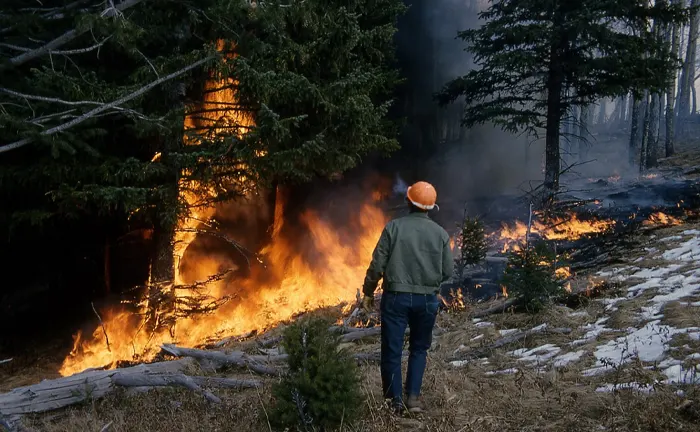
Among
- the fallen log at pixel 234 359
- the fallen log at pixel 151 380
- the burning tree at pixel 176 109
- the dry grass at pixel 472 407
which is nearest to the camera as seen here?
the dry grass at pixel 472 407

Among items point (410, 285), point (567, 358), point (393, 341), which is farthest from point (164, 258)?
point (567, 358)

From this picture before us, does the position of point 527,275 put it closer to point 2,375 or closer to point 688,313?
point 688,313

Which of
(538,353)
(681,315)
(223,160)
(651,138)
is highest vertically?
(651,138)

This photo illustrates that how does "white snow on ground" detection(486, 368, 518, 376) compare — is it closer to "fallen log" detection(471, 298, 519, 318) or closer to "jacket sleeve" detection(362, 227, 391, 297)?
"jacket sleeve" detection(362, 227, 391, 297)

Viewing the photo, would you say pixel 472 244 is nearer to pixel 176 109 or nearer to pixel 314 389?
pixel 176 109

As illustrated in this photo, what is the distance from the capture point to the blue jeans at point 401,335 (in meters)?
4.69

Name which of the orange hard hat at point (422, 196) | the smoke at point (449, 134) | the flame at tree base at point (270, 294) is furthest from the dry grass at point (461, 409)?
the smoke at point (449, 134)

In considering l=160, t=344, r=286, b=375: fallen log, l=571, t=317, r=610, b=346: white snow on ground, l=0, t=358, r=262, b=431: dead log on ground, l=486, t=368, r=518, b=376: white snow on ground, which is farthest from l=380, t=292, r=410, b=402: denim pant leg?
l=571, t=317, r=610, b=346: white snow on ground

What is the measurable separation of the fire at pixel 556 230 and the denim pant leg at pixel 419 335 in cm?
819

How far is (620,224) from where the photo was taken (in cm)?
1252

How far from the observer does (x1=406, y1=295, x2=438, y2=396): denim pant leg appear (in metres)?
4.70

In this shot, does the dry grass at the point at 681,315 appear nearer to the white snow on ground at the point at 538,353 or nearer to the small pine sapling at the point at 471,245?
the white snow on ground at the point at 538,353

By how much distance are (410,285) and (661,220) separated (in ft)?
34.0

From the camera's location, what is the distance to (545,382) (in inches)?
194
